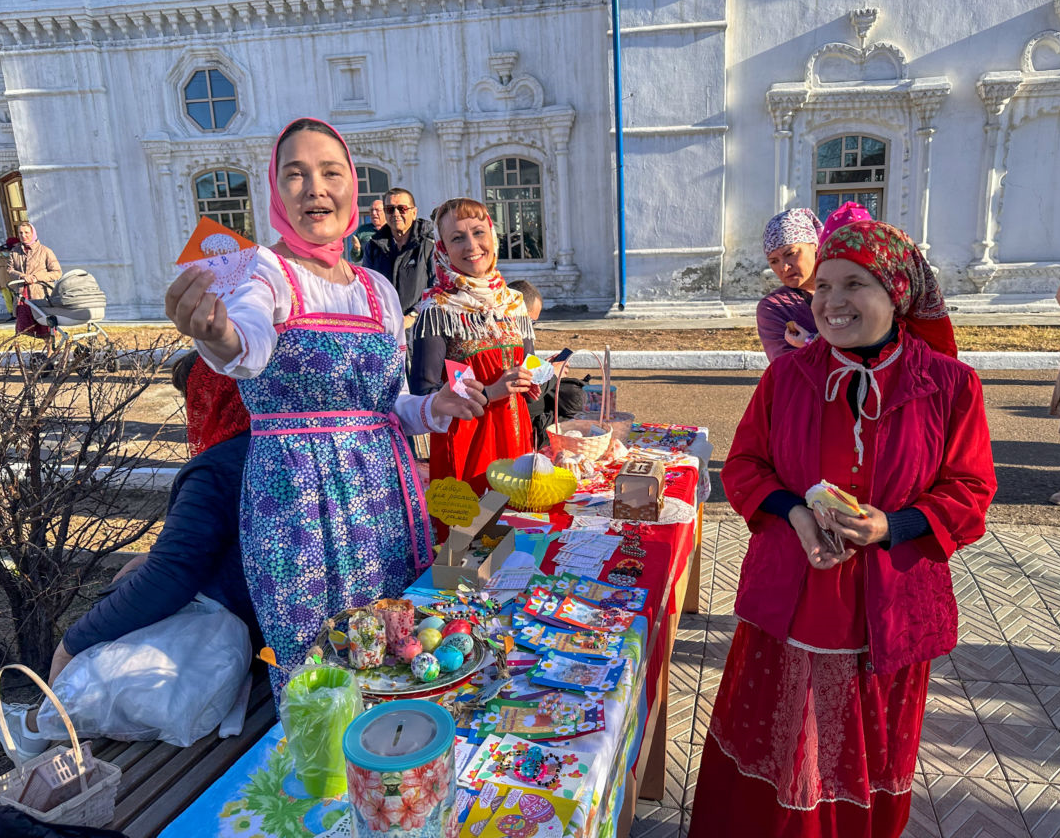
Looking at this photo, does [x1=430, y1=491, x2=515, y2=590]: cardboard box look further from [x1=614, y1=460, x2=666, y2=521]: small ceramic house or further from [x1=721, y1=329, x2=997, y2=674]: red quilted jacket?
[x1=721, y1=329, x2=997, y2=674]: red quilted jacket

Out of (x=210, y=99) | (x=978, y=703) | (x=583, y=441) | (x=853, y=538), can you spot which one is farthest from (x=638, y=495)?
(x=210, y=99)

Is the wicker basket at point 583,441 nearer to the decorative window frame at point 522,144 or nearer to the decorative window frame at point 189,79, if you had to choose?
the decorative window frame at point 522,144

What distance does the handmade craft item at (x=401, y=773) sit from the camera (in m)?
1.00

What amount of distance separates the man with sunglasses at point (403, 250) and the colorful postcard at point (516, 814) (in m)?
4.97

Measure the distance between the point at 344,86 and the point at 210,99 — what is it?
2.76 metres

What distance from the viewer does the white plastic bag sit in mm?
1908

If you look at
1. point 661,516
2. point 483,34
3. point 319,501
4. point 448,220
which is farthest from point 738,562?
point 483,34

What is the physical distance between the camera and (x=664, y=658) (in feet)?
7.65

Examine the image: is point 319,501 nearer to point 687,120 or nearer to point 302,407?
point 302,407

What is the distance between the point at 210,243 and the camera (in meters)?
1.49

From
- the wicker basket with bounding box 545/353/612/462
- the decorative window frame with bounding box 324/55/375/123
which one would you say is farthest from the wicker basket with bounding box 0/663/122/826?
the decorative window frame with bounding box 324/55/375/123

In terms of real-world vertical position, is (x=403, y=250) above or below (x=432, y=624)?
above

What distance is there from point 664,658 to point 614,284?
467 inches

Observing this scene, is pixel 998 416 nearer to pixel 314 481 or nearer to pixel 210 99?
pixel 314 481
